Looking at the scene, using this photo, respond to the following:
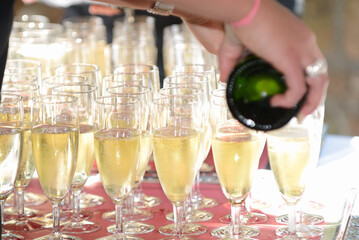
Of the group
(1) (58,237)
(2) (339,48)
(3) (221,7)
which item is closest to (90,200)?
(1) (58,237)

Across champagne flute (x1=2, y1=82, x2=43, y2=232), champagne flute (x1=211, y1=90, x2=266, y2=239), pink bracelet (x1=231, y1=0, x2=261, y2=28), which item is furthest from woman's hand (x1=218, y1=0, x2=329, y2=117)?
champagne flute (x1=2, y1=82, x2=43, y2=232)

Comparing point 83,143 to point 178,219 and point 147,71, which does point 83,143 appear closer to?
point 178,219

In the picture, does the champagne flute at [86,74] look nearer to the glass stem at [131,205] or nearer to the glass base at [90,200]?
the glass base at [90,200]

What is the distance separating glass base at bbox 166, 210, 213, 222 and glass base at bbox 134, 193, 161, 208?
3.6 inches

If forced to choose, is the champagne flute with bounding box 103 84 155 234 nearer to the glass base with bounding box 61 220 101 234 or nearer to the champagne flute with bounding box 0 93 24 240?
the glass base with bounding box 61 220 101 234

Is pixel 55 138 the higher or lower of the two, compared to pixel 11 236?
higher

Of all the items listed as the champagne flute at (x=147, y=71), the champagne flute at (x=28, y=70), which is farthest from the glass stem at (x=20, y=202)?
the champagne flute at (x=147, y=71)

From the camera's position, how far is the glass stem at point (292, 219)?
62.4 inches

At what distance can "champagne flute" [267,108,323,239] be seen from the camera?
1.58m

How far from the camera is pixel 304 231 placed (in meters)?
1.62

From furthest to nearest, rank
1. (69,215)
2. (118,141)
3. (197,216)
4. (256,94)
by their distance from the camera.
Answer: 1. (69,215)
2. (197,216)
3. (118,141)
4. (256,94)

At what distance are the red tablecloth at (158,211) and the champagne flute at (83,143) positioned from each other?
0.04 metres

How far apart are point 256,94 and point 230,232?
41cm

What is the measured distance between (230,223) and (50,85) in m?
0.58
